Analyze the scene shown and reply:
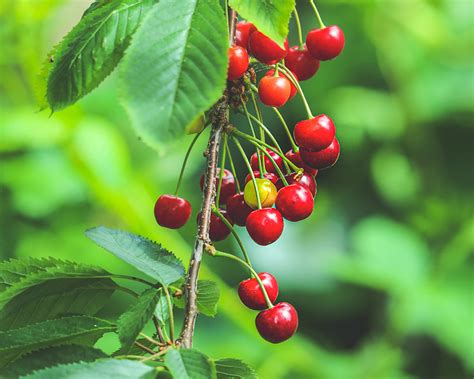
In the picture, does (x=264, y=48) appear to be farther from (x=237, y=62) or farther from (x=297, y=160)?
(x=297, y=160)

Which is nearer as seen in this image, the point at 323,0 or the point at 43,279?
the point at 43,279

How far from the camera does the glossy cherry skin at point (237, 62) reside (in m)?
0.72

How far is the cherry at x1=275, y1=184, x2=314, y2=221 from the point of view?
0.79m

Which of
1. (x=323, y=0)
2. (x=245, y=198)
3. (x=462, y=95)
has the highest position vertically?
(x=323, y=0)

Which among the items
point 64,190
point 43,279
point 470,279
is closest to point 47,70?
point 43,279

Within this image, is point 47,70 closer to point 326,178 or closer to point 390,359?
point 390,359

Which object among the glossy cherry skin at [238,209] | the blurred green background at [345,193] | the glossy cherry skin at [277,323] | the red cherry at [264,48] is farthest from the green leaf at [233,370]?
the blurred green background at [345,193]

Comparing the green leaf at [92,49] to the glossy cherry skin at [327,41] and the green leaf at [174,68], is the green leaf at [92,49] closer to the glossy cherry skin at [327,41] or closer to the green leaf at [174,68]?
the green leaf at [174,68]

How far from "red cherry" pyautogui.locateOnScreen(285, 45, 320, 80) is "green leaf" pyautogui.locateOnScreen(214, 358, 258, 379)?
0.34 metres

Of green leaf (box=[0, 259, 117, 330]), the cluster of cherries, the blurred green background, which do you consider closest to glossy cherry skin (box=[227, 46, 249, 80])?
the cluster of cherries

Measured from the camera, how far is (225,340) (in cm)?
277

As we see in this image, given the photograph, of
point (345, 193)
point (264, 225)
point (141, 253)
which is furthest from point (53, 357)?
point (345, 193)

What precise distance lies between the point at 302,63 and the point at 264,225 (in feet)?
0.66

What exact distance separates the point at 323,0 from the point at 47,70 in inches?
105
